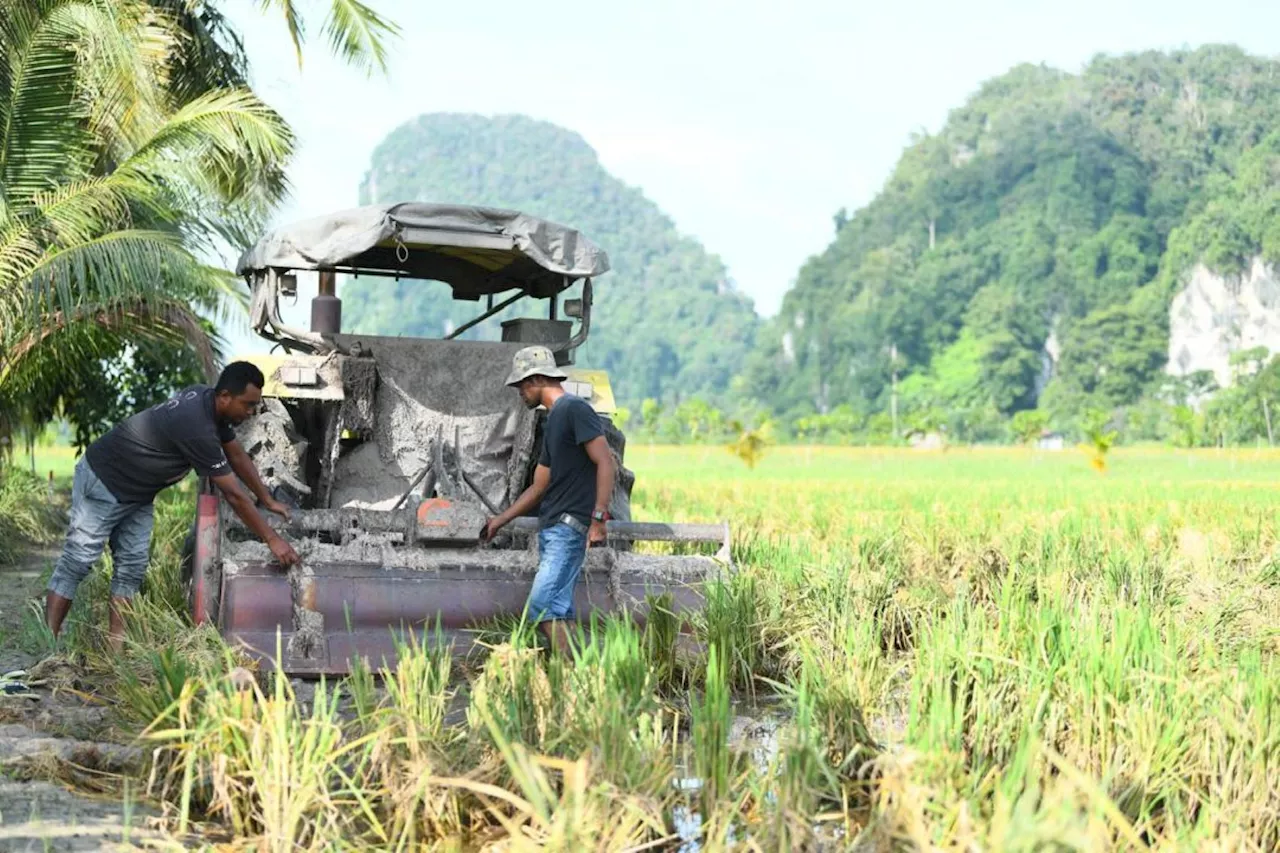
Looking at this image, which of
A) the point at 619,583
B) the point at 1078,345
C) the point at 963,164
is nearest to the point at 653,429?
the point at 1078,345

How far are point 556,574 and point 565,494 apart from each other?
13.7 inches

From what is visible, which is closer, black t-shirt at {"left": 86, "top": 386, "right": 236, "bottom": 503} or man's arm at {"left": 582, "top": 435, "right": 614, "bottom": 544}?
man's arm at {"left": 582, "top": 435, "right": 614, "bottom": 544}

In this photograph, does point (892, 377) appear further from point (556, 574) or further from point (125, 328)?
point (556, 574)

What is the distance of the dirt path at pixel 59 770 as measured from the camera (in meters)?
4.16

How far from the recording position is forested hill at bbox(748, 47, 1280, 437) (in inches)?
A: 3329

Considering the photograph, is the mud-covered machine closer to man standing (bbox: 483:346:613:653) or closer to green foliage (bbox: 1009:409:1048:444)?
man standing (bbox: 483:346:613:653)

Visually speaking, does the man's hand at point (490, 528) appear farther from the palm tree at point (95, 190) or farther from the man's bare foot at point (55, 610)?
the palm tree at point (95, 190)

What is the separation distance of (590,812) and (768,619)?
310cm

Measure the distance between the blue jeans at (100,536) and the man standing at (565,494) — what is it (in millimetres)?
1952

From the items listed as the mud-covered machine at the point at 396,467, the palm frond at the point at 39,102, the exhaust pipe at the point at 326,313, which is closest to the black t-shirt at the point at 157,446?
the mud-covered machine at the point at 396,467

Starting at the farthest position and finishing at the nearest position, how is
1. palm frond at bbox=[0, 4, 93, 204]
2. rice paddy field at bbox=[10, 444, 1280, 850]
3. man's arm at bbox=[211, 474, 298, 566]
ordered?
palm frond at bbox=[0, 4, 93, 204], man's arm at bbox=[211, 474, 298, 566], rice paddy field at bbox=[10, 444, 1280, 850]

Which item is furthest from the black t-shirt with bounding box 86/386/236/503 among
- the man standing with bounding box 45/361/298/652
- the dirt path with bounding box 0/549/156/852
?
the dirt path with bounding box 0/549/156/852

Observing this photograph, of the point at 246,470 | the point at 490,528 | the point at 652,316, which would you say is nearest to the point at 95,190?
the point at 246,470

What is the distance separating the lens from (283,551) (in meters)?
6.57
